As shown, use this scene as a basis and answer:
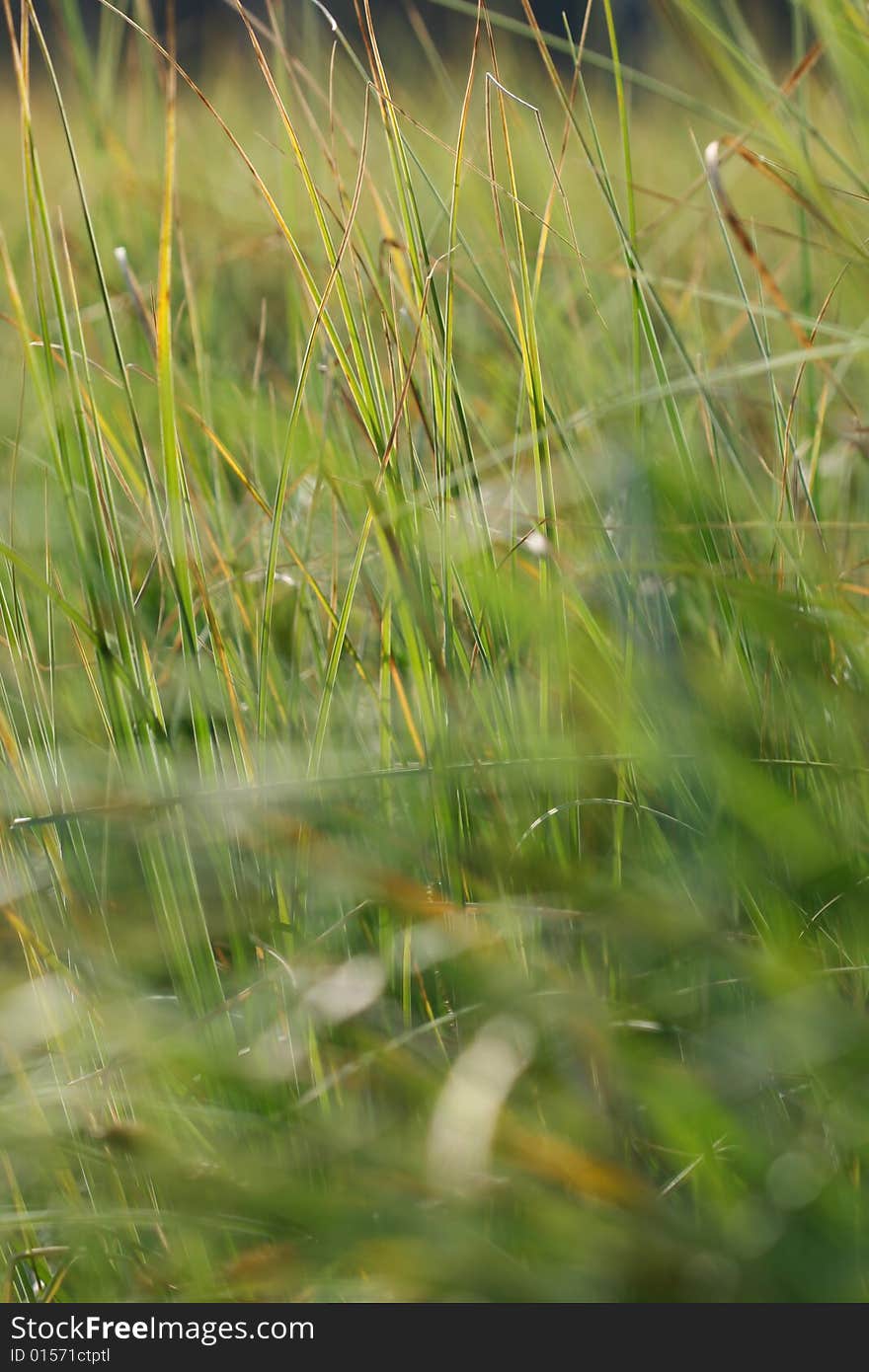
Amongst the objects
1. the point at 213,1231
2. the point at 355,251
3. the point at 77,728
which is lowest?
the point at 213,1231

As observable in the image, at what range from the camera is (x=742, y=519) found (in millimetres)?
602

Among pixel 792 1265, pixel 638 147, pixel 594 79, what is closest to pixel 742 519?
pixel 792 1265

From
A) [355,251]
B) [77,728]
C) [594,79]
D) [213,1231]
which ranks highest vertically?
[594,79]

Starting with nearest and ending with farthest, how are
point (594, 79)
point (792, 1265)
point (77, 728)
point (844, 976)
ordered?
point (792, 1265) → point (844, 976) → point (77, 728) → point (594, 79)

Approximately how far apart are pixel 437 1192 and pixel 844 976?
0.19 meters

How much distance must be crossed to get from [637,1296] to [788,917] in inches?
5.8

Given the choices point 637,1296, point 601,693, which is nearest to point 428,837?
point 601,693

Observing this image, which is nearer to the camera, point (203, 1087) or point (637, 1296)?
point (637, 1296)

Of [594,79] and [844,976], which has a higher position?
[594,79]

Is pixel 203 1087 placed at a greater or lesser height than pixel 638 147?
lesser

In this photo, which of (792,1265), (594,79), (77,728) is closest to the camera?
(792,1265)

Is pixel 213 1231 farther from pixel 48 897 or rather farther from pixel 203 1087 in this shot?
pixel 48 897

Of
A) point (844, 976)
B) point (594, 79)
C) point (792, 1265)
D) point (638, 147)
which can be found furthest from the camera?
point (594, 79)

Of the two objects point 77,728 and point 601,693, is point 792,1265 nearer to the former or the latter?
point 601,693
